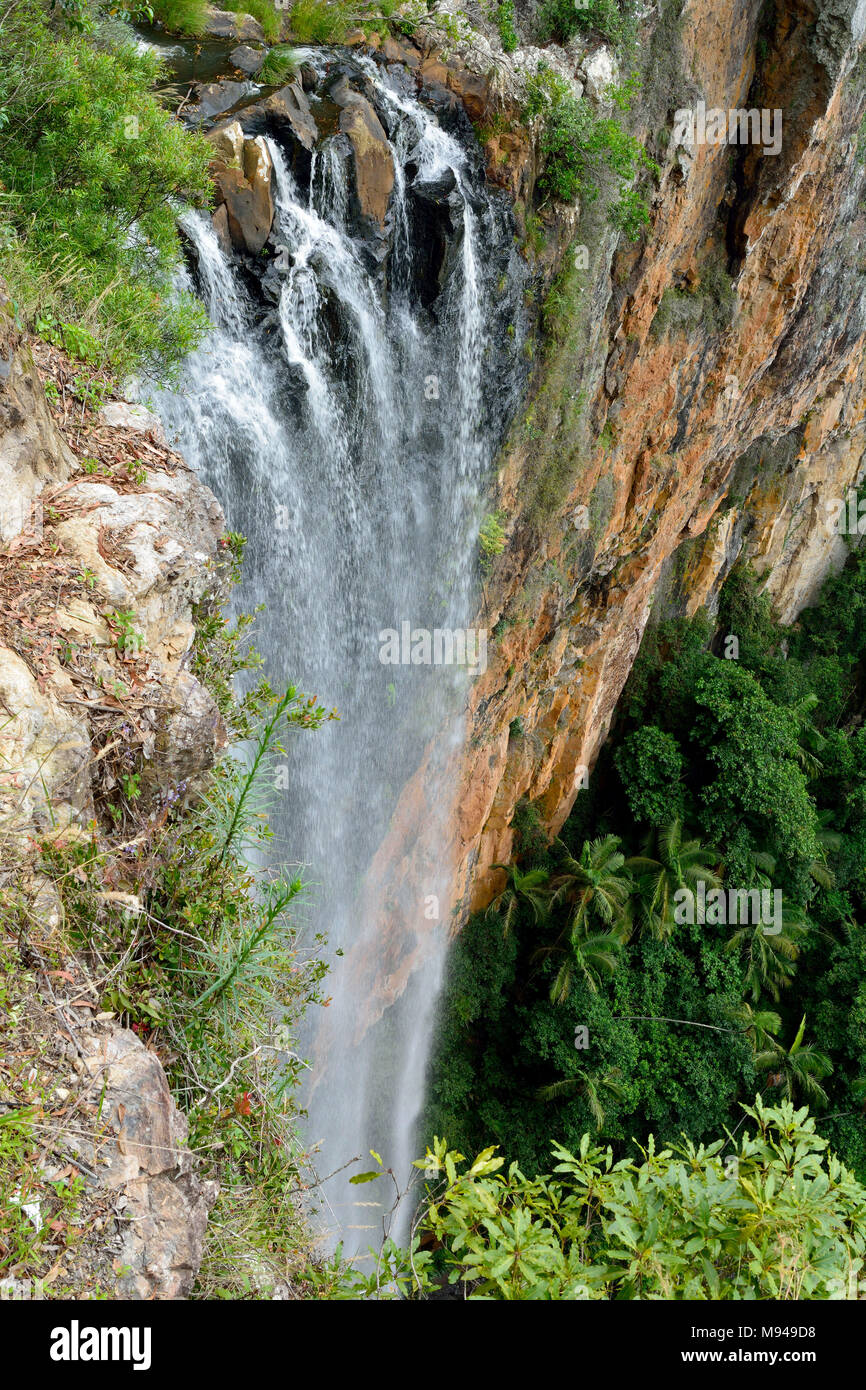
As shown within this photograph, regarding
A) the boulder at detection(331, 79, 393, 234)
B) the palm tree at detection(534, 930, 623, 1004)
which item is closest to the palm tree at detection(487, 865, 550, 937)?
the palm tree at detection(534, 930, 623, 1004)

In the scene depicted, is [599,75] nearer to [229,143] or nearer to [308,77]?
[308,77]

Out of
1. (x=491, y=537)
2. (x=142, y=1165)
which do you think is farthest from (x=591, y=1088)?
(x=142, y=1165)

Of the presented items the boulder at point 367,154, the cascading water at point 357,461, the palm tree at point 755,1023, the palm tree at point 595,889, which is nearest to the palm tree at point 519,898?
the palm tree at point 595,889

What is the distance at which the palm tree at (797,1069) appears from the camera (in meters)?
13.6

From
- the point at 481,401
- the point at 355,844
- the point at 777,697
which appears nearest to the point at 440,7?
the point at 481,401

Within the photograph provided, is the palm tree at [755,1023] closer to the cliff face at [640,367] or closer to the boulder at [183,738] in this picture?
the cliff face at [640,367]

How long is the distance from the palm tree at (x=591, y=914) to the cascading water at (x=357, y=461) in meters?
3.26

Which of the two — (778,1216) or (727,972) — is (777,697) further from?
(778,1216)

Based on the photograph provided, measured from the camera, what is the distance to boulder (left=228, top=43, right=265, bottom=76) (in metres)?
6.93

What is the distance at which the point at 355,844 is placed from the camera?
8.56m

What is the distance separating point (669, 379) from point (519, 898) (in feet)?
25.1

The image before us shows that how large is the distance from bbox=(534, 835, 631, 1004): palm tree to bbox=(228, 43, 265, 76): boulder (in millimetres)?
10184

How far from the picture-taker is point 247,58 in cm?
704

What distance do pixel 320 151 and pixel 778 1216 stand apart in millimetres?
7413
